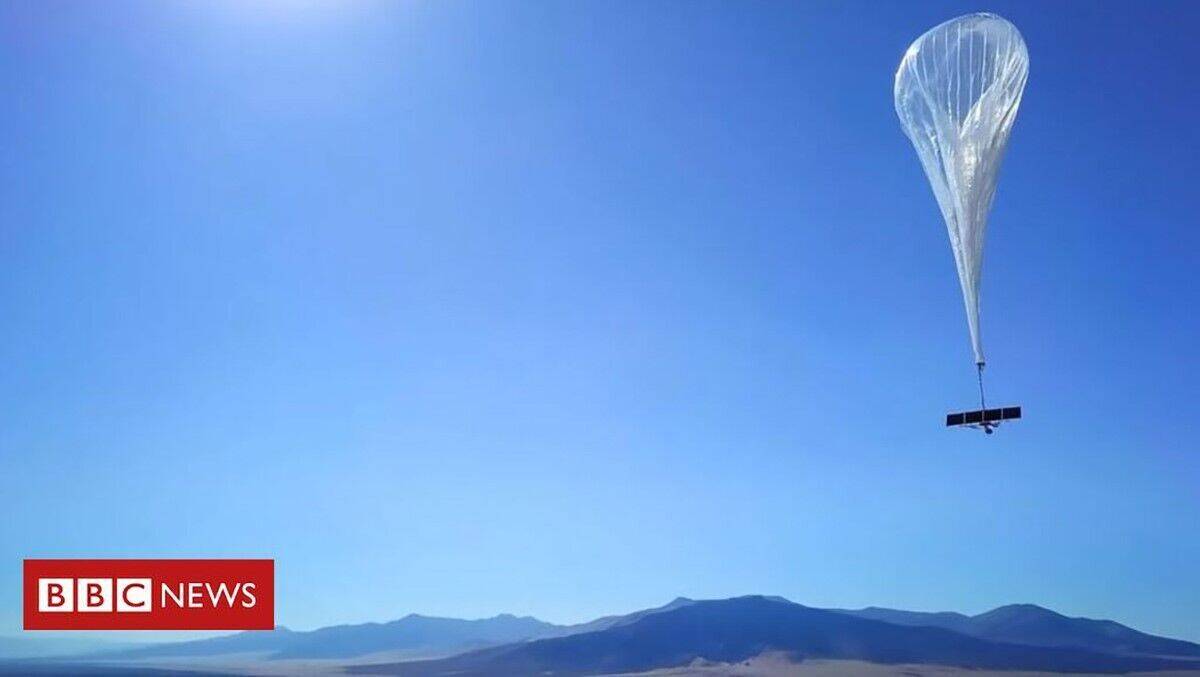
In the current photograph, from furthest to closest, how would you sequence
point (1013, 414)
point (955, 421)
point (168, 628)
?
point (168, 628) → point (955, 421) → point (1013, 414)

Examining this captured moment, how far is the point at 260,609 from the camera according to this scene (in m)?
56.2

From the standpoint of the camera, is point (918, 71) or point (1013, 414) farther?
point (918, 71)

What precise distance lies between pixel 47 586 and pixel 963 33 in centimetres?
5665

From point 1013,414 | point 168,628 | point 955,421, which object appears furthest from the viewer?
point 168,628

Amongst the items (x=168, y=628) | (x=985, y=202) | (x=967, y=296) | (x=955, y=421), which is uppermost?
(x=985, y=202)

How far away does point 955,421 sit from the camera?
36406 millimetres

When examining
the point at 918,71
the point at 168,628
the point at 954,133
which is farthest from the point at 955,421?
the point at 168,628

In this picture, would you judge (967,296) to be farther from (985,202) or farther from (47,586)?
(47,586)

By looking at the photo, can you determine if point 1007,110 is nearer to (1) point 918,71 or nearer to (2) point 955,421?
(1) point 918,71

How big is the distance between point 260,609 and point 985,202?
4482cm

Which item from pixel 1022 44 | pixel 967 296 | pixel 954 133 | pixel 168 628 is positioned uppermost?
pixel 1022 44

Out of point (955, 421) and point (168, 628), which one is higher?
point (955, 421)

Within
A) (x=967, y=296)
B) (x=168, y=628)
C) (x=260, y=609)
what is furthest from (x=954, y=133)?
(x=168, y=628)

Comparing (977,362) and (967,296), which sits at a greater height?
(967,296)
